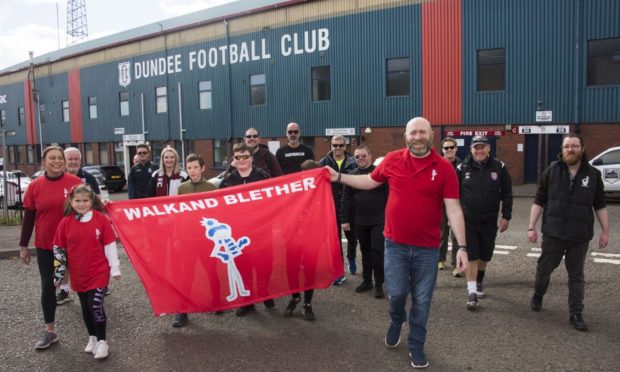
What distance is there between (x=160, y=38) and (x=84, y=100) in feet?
34.2

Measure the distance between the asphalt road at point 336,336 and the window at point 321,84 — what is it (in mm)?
20540

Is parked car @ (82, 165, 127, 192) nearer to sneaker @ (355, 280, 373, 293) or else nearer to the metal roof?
the metal roof

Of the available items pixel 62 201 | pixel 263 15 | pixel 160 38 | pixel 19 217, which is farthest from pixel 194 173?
pixel 160 38

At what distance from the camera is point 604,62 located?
19.9 metres

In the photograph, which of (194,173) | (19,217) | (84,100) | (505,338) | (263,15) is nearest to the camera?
(505,338)

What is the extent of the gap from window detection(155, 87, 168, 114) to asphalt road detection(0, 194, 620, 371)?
2830 centimetres

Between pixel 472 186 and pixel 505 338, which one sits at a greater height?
pixel 472 186

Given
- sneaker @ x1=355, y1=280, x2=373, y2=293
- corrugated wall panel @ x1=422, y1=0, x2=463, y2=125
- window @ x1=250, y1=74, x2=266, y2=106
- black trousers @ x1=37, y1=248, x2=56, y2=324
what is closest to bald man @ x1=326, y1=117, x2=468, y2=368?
sneaker @ x1=355, y1=280, x2=373, y2=293

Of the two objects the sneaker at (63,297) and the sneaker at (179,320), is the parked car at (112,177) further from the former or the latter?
the sneaker at (179,320)

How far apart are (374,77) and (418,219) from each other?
21285 millimetres

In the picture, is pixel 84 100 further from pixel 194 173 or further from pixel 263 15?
pixel 194 173

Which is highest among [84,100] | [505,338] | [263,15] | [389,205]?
[263,15]

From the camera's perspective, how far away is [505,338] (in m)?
4.93

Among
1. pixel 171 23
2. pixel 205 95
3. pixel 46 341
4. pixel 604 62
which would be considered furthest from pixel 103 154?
pixel 46 341
